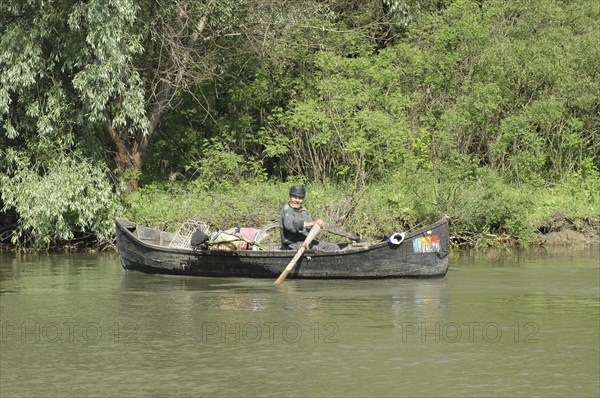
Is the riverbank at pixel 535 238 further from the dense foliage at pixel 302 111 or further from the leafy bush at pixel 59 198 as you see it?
the leafy bush at pixel 59 198

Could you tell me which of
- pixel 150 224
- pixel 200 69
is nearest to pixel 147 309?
pixel 150 224

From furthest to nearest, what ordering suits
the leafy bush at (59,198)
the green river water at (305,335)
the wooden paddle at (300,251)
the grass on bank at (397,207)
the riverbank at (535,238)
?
the riverbank at (535,238) < the grass on bank at (397,207) < the leafy bush at (59,198) < the wooden paddle at (300,251) < the green river water at (305,335)

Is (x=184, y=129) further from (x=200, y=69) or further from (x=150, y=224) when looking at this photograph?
(x=150, y=224)

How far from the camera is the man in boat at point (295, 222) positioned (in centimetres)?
1816

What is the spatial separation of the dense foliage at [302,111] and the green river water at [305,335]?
3.81m

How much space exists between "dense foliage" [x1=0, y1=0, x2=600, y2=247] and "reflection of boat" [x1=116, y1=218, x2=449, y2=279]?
3844mm

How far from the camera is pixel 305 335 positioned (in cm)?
1369

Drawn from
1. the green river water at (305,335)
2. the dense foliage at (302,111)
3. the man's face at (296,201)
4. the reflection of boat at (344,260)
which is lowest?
the green river water at (305,335)

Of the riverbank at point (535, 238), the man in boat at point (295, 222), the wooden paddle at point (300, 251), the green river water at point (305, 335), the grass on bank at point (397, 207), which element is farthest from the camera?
the riverbank at point (535, 238)

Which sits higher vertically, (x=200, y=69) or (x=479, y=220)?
(x=200, y=69)

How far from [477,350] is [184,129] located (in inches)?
670

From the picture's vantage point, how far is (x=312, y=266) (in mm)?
18156

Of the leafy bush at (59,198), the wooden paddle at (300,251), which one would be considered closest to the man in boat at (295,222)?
the wooden paddle at (300,251)

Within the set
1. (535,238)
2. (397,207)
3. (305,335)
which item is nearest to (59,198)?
(397,207)
